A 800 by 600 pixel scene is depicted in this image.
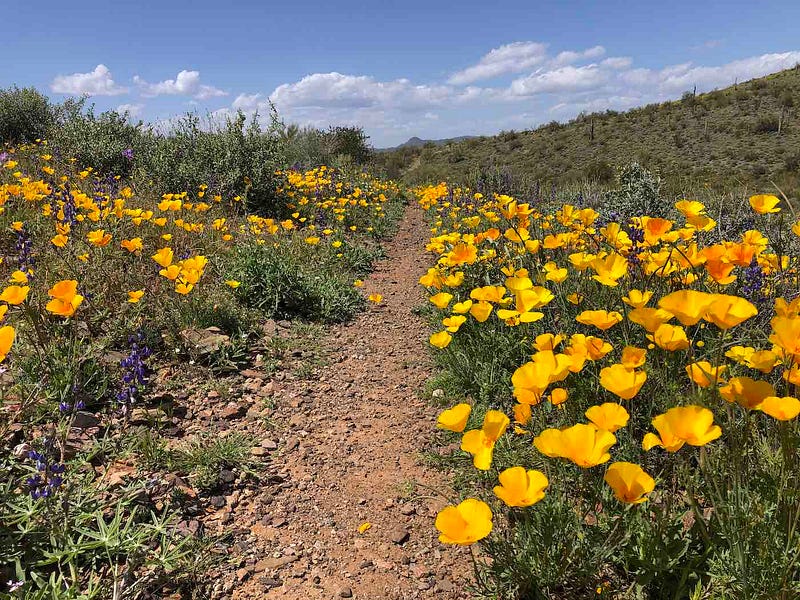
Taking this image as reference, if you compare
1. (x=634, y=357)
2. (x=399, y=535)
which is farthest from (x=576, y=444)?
(x=399, y=535)

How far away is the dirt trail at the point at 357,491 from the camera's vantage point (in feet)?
6.28

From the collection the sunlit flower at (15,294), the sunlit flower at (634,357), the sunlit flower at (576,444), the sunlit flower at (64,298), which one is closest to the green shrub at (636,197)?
the sunlit flower at (634,357)

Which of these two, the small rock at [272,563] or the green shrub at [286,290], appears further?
the green shrub at [286,290]

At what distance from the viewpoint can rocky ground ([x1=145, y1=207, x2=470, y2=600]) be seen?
1.94 m

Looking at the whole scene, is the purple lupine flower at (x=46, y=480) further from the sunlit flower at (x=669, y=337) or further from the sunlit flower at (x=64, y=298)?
the sunlit flower at (x=669, y=337)

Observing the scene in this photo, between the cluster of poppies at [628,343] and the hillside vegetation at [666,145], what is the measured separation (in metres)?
13.0

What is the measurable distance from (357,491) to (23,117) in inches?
500

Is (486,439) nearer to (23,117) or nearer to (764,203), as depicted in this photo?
(764,203)

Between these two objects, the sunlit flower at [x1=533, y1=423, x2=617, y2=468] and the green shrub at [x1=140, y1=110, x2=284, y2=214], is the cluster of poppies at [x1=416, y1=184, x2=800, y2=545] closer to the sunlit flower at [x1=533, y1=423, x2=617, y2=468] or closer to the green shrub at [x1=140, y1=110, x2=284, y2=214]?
the sunlit flower at [x1=533, y1=423, x2=617, y2=468]

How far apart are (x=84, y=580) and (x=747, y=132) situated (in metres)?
26.5

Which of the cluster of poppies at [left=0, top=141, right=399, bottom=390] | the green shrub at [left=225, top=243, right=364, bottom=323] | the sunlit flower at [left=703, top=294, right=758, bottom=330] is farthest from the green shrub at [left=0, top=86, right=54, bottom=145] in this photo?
the sunlit flower at [left=703, top=294, right=758, bottom=330]

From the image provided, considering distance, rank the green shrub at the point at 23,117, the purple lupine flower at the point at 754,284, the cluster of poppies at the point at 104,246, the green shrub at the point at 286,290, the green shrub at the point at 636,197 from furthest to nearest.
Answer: the green shrub at the point at 23,117, the green shrub at the point at 636,197, the green shrub at the point at 286,290, the cluster of poppies at the point at 104,246, the purple lupine flower at the point at 754,284

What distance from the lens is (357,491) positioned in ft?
8.01

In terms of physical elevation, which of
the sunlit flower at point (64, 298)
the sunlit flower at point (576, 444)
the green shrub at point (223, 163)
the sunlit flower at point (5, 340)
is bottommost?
the sunlit flower at point (576, 444)
